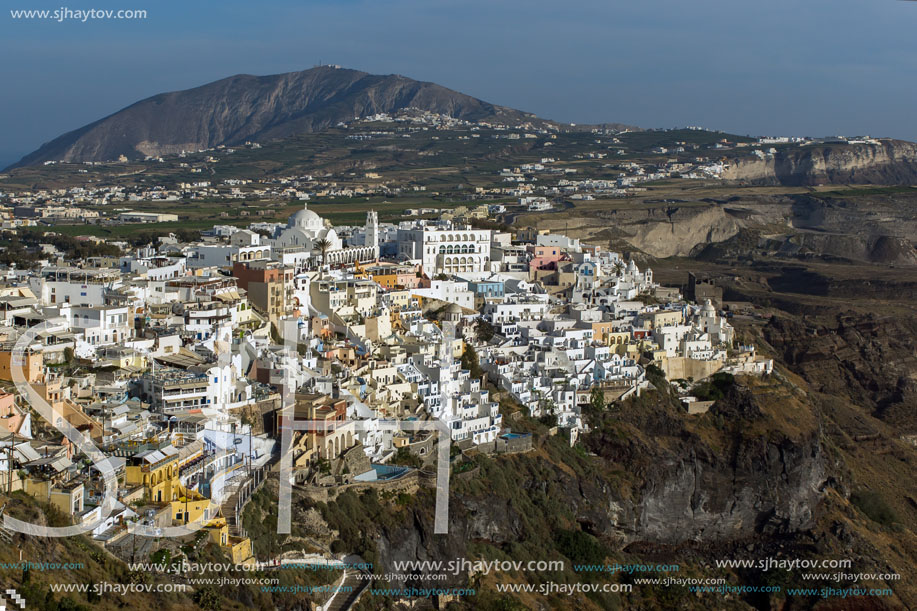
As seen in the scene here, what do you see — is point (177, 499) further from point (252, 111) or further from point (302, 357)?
point (252, 111)

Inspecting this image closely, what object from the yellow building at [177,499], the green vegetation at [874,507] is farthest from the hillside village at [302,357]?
the green vegetation at [874,507]

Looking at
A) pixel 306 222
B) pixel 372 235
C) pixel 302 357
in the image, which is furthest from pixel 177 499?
pixel 372 235

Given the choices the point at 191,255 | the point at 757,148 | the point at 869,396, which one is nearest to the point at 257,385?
the point at 191,255

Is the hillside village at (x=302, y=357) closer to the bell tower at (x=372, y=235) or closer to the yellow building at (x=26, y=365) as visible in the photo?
the yellow building at (x=26, y=365)

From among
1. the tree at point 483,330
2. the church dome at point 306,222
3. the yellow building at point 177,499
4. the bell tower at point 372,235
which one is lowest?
the tree at point 483,330

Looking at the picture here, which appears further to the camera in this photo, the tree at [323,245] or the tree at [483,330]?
the tree at [323,245]

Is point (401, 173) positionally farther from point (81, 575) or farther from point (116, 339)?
point (81, 575)
